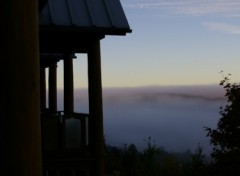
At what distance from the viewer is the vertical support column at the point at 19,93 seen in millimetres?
3020

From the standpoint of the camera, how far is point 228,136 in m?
20.5

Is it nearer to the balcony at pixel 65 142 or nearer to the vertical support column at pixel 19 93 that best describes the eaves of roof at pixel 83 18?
the balcony at pixel 65 142

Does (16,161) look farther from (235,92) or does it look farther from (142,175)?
(142,175)

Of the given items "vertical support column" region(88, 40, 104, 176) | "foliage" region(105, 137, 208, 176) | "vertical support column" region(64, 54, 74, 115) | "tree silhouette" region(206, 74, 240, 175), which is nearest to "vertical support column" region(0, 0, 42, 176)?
"vertical support column" region(88, 40, 104, 176)

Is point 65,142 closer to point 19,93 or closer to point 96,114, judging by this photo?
point 96,114

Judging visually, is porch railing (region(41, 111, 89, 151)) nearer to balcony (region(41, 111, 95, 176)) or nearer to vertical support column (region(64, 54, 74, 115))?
balcony (region(41, 111, 95, 176))

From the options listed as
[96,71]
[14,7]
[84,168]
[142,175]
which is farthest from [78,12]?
[142,175]

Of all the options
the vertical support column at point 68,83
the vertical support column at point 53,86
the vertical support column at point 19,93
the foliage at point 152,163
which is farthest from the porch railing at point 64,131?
the foliage at point 152,163

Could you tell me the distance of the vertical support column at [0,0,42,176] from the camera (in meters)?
3.02

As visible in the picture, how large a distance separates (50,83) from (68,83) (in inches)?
201

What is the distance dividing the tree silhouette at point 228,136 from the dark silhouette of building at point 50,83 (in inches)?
284

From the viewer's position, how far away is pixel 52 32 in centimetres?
1009

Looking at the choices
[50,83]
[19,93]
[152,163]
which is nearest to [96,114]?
[19,93]

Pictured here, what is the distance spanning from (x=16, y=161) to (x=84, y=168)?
7.64m
